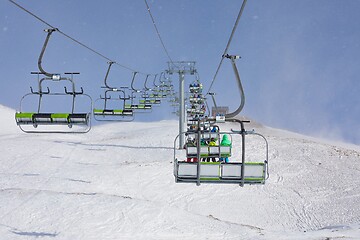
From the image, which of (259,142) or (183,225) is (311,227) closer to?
(183,225)

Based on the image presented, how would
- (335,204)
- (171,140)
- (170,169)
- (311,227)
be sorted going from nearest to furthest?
(311,227)
(335,204)
(170,169)
(171,140)

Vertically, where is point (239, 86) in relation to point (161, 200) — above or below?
above

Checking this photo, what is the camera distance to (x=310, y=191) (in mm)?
20172

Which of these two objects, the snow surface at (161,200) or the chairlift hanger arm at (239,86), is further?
the snow surface at (161,200)

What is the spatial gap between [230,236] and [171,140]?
2146 cm

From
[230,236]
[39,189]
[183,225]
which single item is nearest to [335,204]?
[230,236]

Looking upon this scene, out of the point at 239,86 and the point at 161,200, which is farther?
the point at 161,200

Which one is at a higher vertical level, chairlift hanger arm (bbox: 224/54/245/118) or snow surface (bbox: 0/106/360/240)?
chairlift hanger arm (bbox: 224/54/245/118)

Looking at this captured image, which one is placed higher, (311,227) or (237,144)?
(237,144)

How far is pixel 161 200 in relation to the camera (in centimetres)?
1805

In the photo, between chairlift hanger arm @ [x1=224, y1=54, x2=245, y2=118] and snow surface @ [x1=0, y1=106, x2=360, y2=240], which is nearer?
chairlift hanger arm @ [x1=224, y1=54, x2=245, y2=118]

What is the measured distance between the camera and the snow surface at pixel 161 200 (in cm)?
1463

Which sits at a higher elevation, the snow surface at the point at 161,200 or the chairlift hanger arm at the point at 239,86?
the chairlift hanger arm at the point at 239,86

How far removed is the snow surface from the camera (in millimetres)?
14633
